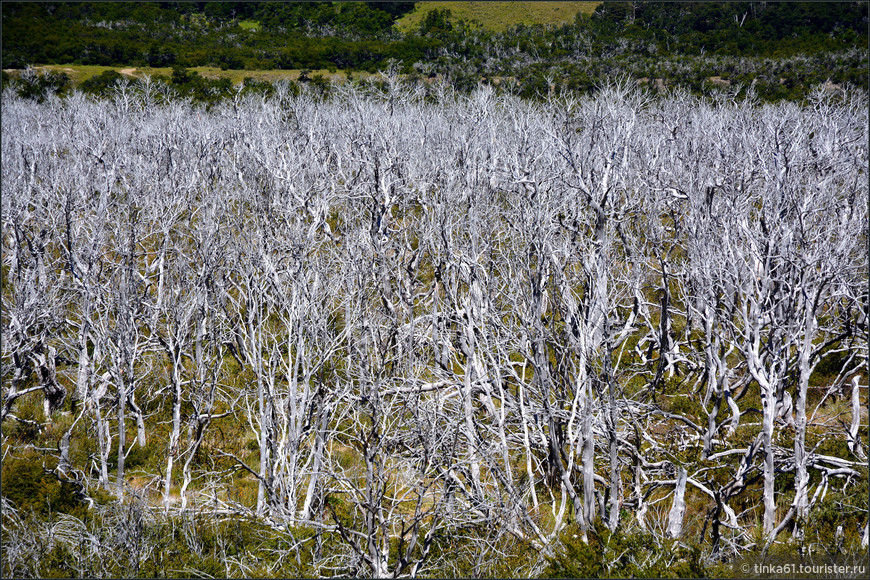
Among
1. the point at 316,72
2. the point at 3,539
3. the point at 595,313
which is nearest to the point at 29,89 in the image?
the point at 316,72

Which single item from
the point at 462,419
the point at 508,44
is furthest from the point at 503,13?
the point at 462,419

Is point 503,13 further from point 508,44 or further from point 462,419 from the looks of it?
point 462,419

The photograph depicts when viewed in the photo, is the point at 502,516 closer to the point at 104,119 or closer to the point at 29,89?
the point at 104,119

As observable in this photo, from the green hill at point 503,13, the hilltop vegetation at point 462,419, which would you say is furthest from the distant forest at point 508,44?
the hilltop vegetation at point 462,419

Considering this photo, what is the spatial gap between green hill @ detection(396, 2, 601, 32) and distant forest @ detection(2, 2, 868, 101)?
3838 millimetres

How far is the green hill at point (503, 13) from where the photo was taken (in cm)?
7162

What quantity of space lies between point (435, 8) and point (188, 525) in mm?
83911

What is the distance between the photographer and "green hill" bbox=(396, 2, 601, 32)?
235ft

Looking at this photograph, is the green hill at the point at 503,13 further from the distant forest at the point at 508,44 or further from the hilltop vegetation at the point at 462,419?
the hilltop vegetation at the point at 462,419

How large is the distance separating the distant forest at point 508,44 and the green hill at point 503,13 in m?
3.84

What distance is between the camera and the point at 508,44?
55.0 meters

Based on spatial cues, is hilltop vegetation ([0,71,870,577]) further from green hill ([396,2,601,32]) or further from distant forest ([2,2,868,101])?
green hill ([396,2,601,32])

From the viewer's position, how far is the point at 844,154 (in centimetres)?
1503

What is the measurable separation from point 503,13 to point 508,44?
25.1 meters
